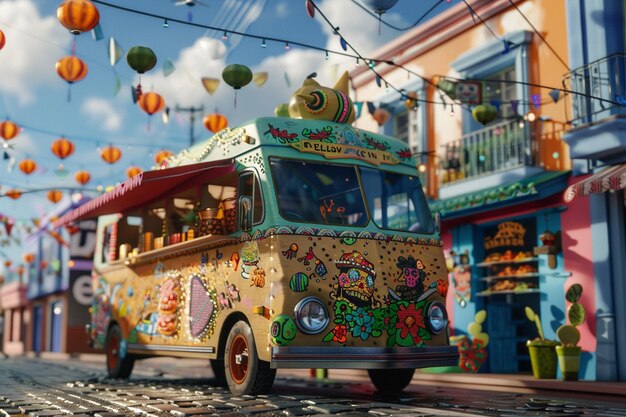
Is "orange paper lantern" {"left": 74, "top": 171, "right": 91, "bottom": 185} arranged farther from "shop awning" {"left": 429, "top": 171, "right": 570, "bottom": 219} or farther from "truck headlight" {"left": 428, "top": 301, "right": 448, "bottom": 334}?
"truck headlight" {"left": 428, "top": 301, "right": 448, "bottom": 334}

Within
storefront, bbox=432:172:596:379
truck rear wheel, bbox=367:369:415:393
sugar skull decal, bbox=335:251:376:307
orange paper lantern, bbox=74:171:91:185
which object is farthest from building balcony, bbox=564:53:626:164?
orange paper lantern, bbox=74:171:91:185

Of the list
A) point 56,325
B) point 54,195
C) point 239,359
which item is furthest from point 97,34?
point 56,325

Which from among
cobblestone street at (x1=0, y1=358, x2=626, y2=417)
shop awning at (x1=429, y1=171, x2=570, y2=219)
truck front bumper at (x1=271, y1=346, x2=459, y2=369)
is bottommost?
cobblestone street at (x1=0, y1=358, x2=626, y2=417)

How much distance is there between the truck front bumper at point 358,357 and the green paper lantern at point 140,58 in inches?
166

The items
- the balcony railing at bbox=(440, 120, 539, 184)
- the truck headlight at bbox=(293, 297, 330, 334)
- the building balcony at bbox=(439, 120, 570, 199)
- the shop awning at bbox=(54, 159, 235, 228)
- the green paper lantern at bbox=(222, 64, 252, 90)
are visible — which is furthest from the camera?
the balcony railing at bbox=(440, 120, 539, 184)

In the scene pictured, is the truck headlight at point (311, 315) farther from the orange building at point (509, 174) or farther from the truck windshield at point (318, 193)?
the orange building at point (509, 174)

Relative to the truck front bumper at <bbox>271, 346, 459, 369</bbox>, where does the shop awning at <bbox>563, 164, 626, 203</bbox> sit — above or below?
above

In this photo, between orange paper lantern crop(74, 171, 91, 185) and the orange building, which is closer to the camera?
the orange building

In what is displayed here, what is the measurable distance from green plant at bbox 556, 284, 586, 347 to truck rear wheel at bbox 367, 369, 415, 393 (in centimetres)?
324

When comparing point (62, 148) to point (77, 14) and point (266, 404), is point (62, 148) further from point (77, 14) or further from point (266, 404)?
point (266, 404)

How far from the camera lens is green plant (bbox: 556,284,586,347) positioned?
12.1m

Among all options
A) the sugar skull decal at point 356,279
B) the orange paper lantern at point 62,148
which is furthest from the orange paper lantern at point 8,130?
the sugar skull decal at point 356,279

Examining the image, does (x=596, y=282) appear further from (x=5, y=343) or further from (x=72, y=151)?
(x=5, y=343)

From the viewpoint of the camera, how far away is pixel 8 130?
52.3 ft
